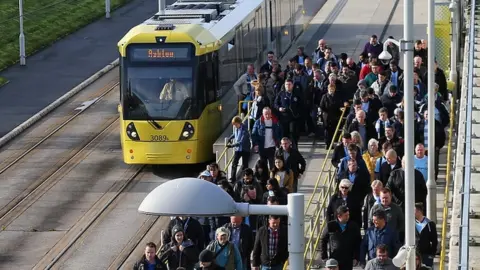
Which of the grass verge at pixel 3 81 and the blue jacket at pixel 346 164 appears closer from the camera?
the blue jacket at pixel 346 164

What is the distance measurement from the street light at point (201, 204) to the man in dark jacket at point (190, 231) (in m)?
9.70

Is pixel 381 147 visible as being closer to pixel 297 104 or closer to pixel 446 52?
pixel 297 104

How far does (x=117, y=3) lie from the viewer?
57.8 meters

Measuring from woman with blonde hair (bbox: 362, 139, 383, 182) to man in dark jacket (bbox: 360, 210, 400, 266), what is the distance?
369 cm

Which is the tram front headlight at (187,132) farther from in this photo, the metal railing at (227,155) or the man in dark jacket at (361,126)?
the man in dark jacket at (361,126)

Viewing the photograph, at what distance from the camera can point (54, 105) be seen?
39250 mm

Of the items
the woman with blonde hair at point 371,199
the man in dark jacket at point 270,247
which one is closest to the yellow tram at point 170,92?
the woman with blonde hair at point 371,199

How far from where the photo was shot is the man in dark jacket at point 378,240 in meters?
18.0

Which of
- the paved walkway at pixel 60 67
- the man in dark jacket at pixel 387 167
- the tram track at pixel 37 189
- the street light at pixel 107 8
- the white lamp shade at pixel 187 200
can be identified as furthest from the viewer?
the street light at pixel 107 8

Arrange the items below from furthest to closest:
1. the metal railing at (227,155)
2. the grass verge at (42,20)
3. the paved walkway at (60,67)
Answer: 1. the grass verge at (42,20)
2. the paved walkway at (60,67)
3. the metal railing at (227,155)

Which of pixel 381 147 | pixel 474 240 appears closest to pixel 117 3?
pixel 381 147

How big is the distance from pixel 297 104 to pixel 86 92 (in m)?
14.1

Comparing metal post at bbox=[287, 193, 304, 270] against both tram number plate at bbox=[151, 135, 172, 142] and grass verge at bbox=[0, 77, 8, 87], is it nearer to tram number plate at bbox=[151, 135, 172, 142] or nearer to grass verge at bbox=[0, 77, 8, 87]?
tram number plate at bbox=[151, 135, 172, 142]

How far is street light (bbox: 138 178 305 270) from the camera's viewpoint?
9.82 metres
